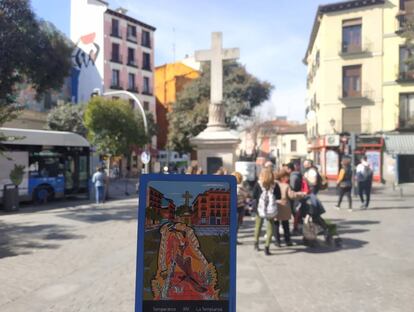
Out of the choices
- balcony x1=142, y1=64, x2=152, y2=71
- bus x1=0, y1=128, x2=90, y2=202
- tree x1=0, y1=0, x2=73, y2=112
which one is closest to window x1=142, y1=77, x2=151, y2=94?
balcony x1=142, y1=64, x2=152, y2=71

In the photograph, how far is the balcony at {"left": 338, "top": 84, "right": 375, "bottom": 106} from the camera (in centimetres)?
3183

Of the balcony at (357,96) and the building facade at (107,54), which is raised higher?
the building facade at (107,54)

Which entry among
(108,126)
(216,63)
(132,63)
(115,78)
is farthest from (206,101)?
(216,63)

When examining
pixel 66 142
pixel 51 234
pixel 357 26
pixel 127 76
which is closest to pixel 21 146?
pixel 66 142

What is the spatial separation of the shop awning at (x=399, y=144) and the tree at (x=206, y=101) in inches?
512

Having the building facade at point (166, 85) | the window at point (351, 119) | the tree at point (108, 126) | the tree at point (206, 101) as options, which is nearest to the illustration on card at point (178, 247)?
the tree at point (108, 126)

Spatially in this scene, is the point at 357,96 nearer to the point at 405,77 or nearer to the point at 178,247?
the point at 405,77

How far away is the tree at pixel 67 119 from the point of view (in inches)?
1366

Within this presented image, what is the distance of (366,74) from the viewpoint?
32.1 m

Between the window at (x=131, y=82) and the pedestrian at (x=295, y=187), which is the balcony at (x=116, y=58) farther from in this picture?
the pedestrian at (x=295, y=187)

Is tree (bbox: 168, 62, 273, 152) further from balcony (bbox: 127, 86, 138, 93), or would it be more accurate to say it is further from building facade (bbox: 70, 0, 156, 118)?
building facade (bbox: 70, 0, 156, 118)

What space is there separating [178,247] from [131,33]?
153 ft

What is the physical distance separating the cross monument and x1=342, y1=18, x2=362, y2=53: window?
21.9 m

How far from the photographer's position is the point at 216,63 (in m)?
14.0
